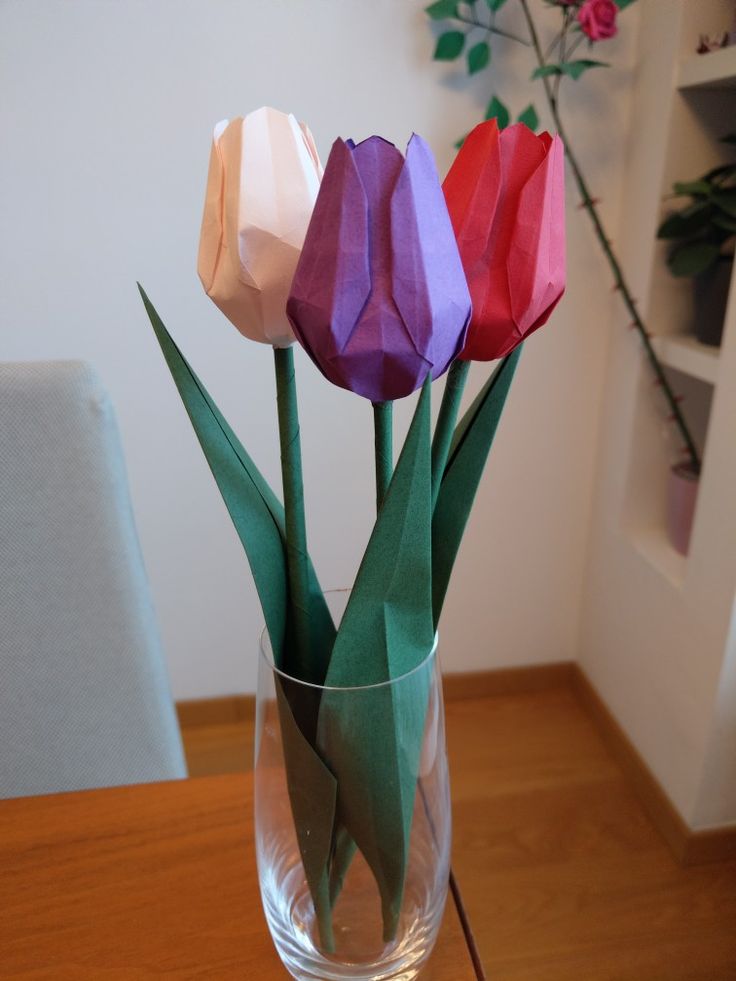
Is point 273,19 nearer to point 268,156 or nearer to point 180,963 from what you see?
point 268,156

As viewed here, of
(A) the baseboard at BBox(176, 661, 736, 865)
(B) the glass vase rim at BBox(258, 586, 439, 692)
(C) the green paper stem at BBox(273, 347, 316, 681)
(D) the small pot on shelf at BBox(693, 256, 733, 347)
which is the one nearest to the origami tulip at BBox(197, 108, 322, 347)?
(C) the green paper stem at BBox(273, 347, 316, 681)

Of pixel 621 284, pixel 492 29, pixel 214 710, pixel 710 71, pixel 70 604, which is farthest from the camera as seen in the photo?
pixel 214 710

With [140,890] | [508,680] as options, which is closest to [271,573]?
[140,890]

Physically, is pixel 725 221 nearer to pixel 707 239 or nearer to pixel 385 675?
pixel 707 239

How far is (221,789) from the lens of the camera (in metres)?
0.60

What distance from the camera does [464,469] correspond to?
15.9 inches

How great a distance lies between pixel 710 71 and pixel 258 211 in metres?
1.05

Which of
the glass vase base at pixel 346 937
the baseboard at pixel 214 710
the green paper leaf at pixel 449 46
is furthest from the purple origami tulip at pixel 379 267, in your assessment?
the baseboard at pixel 214 710

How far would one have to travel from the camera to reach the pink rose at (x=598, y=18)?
3.66ft

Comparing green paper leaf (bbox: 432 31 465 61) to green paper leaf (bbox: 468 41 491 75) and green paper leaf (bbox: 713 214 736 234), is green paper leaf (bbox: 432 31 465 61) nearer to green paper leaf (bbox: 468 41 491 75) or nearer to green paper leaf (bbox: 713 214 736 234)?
green paper leaf (bbox: 468 41 491 75)

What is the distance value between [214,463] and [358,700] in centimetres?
14

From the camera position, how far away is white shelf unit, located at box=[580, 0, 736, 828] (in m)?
1.17

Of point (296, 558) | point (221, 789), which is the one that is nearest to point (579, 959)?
point (221, 789)

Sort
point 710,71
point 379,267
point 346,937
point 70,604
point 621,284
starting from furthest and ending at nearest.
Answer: point 621,284, point 710,71, point 70,604, point 346,937, point 379,267
